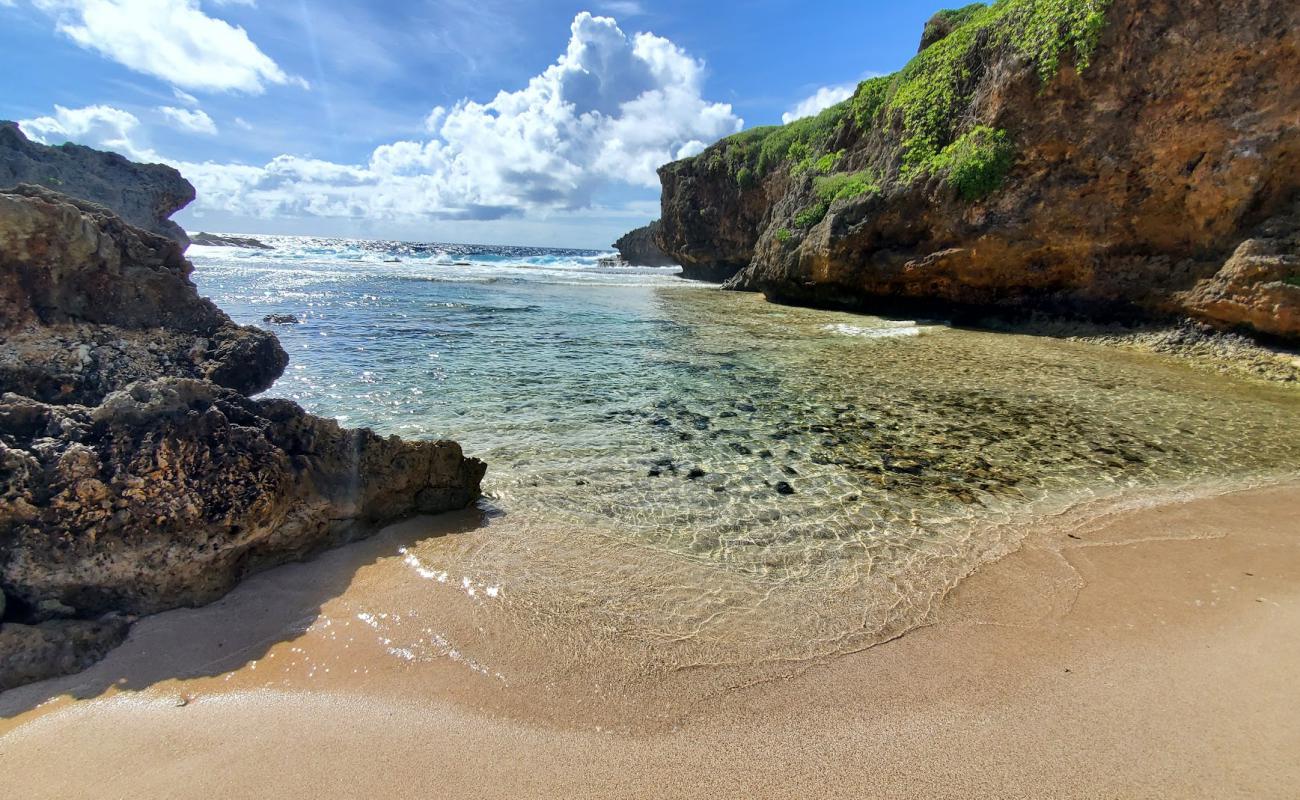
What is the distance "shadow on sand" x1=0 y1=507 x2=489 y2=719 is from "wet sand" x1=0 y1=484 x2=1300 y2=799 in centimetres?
1

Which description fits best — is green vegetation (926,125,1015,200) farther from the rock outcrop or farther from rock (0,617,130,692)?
the rock outcrop

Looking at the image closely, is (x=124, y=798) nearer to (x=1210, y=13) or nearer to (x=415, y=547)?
(x=415, y=547)

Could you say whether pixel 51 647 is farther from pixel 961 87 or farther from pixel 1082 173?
pixel 961 87

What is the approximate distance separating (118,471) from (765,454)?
216 inches

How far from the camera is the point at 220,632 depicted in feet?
10.6

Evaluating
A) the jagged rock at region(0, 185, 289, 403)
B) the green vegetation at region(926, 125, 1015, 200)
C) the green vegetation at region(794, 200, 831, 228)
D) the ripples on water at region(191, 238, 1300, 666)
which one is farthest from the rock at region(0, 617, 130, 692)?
the green vegetation at region(794, 200, 831, 228)

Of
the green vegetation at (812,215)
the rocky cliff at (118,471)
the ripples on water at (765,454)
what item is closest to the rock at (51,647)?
the rocky cliff at (118,471)

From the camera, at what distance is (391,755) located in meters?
2.48

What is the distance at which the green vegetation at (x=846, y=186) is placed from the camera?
20030 mm

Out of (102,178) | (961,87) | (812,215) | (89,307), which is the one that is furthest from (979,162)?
(102,178)

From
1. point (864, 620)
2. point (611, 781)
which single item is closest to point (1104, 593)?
point (864, 620)

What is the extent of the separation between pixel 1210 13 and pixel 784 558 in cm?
1731

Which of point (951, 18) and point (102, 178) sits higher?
point (951, 18)

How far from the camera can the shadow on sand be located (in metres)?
2.80
